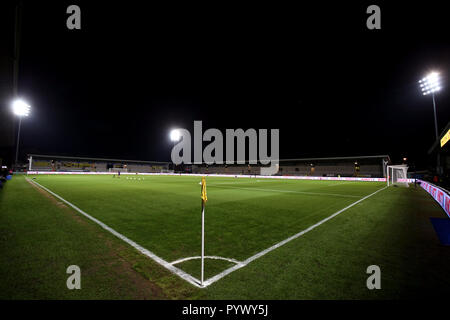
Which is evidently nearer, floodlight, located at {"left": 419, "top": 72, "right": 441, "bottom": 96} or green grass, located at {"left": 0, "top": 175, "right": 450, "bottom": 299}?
green grass, located at {"left": 0, "top": 175, "right": 450, "bottom": 299}

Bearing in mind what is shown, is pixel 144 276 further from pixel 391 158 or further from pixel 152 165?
pixel 152 165

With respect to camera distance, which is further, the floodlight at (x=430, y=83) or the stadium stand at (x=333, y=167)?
the stadium stand at (x=333, y=167)
